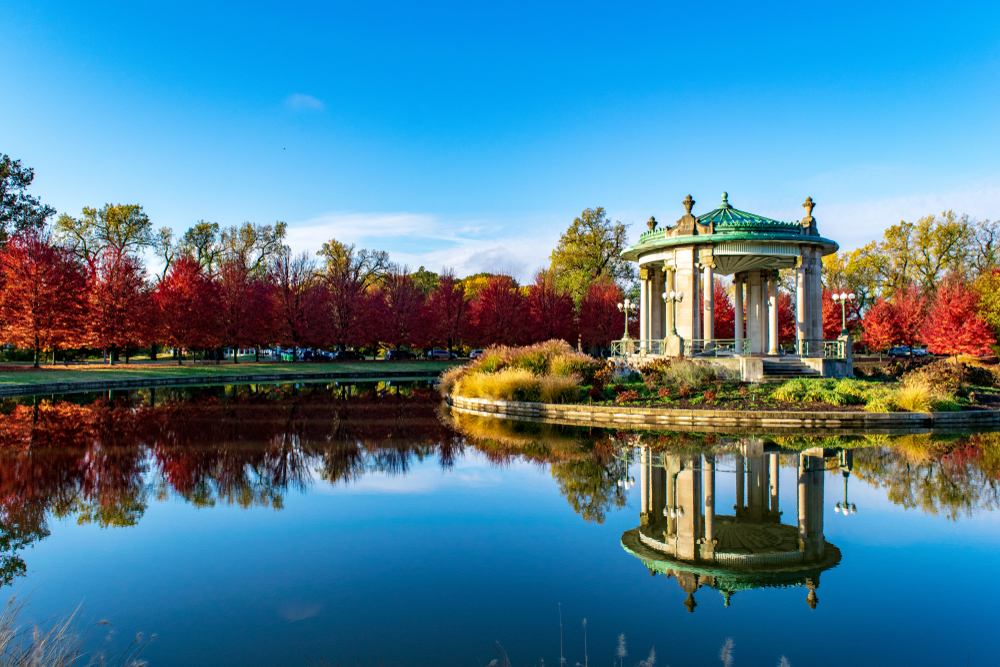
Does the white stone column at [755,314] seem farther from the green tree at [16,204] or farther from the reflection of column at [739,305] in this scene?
the green tree at [16,204]

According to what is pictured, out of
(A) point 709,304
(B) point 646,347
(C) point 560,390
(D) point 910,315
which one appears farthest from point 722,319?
(C) point 560,390

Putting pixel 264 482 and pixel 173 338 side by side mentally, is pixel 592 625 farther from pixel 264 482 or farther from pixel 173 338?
pixel 173 338

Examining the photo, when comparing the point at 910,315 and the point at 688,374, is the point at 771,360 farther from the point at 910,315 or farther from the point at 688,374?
the point at 910,315

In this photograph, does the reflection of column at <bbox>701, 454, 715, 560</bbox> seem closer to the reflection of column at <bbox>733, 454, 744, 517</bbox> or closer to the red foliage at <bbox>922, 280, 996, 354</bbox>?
the reflection of column at <bbox>733, 454, 744, 517</bbox>

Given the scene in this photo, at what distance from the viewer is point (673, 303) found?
25.8 m

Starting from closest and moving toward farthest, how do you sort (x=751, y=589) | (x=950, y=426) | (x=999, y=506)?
(x=751, y=589), (x=999, y=506), (x=950, y=426)

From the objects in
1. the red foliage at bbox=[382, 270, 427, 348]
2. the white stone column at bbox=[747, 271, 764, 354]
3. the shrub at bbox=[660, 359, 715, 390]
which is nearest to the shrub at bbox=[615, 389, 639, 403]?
the shrub at bbox=[660, 359, 715, 390]

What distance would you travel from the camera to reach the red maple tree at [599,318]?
157 feet

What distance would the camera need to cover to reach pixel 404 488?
9.67 metres

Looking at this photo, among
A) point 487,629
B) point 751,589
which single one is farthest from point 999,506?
point 487,629

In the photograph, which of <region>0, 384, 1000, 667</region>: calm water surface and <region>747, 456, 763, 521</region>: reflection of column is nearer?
<region>0, 384, 1000, 667</region>: calm water surface

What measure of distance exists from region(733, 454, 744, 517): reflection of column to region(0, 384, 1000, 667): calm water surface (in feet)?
0.15

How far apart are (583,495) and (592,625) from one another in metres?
4.08

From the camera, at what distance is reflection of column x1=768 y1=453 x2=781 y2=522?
779cm
